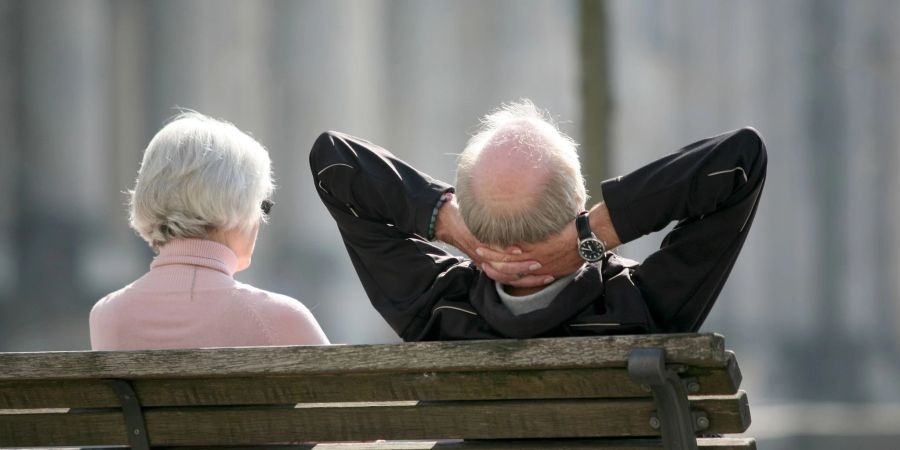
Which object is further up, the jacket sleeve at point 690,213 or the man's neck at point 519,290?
the jacket sleeve at point 690,213

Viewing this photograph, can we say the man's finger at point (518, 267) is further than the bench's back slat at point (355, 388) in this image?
Yes

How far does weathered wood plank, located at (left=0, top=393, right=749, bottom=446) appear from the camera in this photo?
7.10ft

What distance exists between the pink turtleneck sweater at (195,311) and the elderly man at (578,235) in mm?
359

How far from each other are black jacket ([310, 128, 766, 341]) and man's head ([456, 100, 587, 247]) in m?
0.09

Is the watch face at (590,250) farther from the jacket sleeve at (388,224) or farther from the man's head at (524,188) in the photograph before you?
the jacket sleeve at (388,224)

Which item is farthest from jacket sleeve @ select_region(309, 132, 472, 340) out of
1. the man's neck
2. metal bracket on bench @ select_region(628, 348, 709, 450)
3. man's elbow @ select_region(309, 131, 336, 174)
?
metal bracket on bench @ select_region(628, 348, 709, 450)

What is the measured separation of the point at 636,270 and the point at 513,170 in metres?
0.30

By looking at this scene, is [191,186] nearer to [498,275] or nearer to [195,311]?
[195,311]

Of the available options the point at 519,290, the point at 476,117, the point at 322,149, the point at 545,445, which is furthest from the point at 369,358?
the point at 476,117

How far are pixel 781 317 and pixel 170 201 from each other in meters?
3.48

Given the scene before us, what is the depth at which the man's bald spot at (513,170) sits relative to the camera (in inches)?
94.2

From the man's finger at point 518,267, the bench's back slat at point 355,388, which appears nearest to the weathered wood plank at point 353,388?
the bench's back slat at point 355,388

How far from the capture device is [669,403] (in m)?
2.09

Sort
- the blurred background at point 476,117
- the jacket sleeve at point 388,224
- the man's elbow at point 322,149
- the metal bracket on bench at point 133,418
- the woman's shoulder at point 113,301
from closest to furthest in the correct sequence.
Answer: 1. the metal bracket on bench at point 133,418
2. the jacket sleeve at point 388,224
3. the man's elbow at point 322,149
4. the woman's shoulder at point 113,301
5. the blurred background at point 476,117
